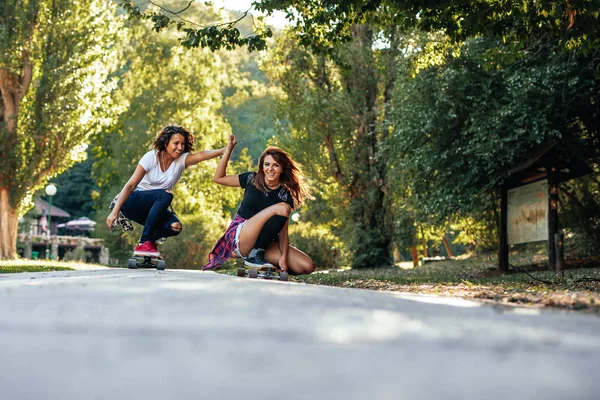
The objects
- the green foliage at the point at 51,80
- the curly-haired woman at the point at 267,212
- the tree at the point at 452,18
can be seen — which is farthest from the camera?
the green foliage at the point at 51,80

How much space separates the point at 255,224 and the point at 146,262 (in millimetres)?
2230

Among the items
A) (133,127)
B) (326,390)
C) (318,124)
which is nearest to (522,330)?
(326,390)

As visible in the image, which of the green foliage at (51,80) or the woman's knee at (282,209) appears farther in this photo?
the green foliage at (51,80)

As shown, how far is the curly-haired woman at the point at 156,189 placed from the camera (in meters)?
11.4

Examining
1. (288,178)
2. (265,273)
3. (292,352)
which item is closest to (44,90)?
(288,178)

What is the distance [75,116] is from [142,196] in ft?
69.3

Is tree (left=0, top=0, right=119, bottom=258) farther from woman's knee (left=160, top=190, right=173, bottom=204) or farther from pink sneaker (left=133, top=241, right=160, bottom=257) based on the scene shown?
woman's knee (left=160, top=190, right=173, bottom=204)

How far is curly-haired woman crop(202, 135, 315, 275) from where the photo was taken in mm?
10336

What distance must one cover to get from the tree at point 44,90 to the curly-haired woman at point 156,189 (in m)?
20.4

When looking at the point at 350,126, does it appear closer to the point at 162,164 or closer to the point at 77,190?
the point at 162,164

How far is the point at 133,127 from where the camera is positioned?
2002 inches

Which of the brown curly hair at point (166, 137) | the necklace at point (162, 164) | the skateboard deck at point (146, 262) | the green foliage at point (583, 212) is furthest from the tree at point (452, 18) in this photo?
the green foliage at point (583, 212)

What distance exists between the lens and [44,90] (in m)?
31.0

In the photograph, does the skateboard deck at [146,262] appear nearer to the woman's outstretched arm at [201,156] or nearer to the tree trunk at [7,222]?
the woman's outstretched arm at [201,156]
